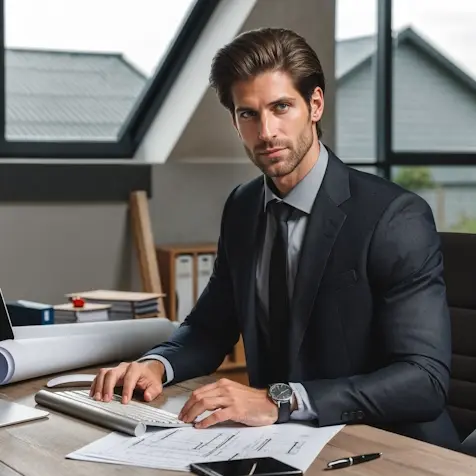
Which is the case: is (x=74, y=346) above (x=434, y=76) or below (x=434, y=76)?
below

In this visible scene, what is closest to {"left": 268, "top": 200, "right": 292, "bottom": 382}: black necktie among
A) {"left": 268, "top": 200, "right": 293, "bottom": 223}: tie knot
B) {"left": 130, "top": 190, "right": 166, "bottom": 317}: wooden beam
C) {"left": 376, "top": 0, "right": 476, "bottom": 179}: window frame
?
{"left": 268, "top": 200, "right": 293, "bottom": 223}: tie knot

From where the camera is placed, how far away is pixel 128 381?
182 cm

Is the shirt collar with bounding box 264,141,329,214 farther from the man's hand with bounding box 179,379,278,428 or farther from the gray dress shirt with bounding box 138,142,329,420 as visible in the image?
the man's hand with bounding box 179,379,278,428

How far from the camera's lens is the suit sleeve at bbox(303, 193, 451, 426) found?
1.69 metres

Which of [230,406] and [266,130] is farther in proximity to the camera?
[266,130]

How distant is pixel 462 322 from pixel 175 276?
2473 millimetres

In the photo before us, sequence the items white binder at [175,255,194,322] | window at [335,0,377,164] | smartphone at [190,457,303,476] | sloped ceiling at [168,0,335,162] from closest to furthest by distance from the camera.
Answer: smartphone at [190,457,303,476]
sloped ceiling at [168,0,335,162]
white binder at [175,255,194,322]
window at [335,0,377,164]

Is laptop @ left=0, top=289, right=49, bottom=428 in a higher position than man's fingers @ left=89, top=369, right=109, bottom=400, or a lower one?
lower

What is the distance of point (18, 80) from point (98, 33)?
41 centimetres

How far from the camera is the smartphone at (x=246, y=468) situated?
4.35 feet

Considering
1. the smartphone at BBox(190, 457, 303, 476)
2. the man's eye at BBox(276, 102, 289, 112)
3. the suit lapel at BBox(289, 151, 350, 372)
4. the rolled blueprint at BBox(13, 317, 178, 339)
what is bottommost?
the smartphone at BBox(190, 457, 303, 476)

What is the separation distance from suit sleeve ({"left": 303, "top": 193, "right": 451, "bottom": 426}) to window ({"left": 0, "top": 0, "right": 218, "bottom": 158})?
2.68 meters

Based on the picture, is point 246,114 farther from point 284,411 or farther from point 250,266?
point 284,411

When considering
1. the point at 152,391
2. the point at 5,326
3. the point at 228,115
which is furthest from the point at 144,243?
the point at 152,391
